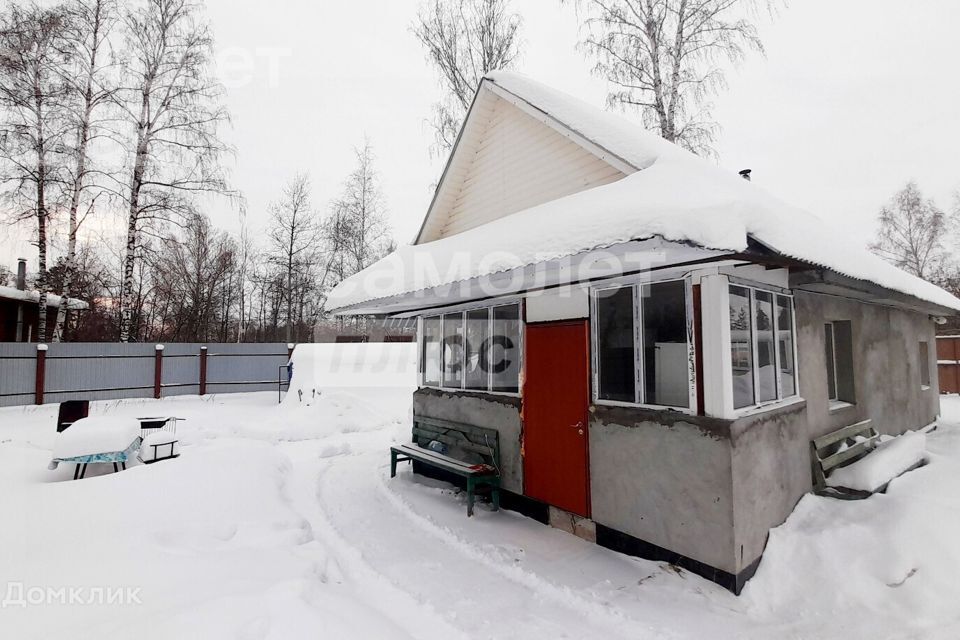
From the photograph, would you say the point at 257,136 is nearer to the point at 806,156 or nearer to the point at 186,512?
the point at 186,512

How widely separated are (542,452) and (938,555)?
11.6 feet

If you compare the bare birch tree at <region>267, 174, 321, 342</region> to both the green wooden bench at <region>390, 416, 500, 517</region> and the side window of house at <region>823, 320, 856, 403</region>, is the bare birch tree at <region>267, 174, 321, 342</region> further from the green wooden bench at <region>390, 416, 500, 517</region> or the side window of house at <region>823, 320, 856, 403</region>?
the side window of house at <region>823, 320, 856, 403</region>

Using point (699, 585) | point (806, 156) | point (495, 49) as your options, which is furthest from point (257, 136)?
point (806, 156)

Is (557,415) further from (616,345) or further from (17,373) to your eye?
(17,373)

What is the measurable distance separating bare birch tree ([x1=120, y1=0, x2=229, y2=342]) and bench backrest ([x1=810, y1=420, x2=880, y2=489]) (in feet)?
52.8

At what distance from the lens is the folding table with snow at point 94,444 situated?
5793 mm

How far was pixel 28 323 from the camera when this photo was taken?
1770cm

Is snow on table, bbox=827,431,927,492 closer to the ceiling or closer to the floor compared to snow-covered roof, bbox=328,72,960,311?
closer to the floor

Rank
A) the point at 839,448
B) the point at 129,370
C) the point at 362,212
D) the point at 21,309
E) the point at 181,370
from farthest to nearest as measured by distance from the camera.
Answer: the point at 362,212
the point at 21,309
the point at 181,370
the point at 129,370
the point at 839,448

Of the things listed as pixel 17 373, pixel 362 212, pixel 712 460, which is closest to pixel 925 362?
pixel 712 460

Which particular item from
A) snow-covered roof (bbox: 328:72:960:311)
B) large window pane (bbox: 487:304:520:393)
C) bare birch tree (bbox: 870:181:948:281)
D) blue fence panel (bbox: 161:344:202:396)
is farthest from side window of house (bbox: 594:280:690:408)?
bare birch tree (bbox: 870:181:948:281)

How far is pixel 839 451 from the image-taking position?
5395 mm

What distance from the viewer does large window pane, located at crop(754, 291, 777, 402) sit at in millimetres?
4508

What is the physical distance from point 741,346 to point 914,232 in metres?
31.1
